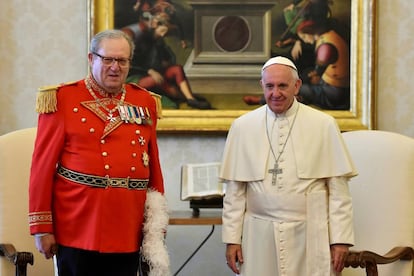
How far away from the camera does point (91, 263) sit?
247 centimetres

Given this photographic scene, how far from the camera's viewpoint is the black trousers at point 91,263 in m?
2.45

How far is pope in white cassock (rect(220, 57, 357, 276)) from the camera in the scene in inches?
110

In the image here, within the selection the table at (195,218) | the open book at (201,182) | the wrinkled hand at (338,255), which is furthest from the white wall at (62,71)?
the wrinkled hand at (338,255)

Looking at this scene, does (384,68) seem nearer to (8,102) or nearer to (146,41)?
(146,41)

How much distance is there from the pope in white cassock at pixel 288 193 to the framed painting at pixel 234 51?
40.7 inches

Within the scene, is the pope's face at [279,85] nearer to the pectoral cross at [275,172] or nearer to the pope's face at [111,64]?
the pectoral cross at [275,172]

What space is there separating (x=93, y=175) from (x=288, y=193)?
875 mm

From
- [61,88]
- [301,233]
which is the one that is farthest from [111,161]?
[301,233]

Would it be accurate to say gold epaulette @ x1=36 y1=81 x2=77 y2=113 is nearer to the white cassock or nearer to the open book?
the white cassock

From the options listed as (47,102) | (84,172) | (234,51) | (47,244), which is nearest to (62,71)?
(234,51)

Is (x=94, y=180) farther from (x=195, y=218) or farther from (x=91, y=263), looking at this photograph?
(x=195, y=218)

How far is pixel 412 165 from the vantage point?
3.25 metres

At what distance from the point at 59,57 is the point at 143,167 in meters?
1.69

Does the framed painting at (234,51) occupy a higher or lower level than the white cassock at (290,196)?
higher
